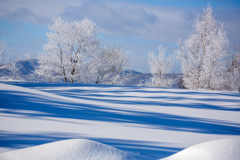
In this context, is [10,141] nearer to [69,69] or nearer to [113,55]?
[69,69]

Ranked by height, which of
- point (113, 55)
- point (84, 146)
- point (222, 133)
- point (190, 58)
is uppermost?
point (113, 55)

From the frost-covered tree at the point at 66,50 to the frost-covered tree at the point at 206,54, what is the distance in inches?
311

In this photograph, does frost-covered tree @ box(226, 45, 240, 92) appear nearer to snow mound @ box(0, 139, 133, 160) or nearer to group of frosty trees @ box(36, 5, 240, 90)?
group of frosty trees @ box(36, 5, 240, 90)

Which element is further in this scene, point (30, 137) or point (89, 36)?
point (89, 36)

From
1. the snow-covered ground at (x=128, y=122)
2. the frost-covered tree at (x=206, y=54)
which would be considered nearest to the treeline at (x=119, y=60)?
the frost-covered tree at (x=206, y=54)

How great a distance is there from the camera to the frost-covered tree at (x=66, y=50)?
12.4m

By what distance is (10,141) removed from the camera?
4.65ft

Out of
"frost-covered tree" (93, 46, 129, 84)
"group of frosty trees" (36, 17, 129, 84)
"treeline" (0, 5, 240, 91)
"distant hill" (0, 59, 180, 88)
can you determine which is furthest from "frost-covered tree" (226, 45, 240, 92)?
"group of frosty trees" (36, 17, 129, 84)

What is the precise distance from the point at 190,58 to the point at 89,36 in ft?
27.2

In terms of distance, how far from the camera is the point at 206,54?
975cm

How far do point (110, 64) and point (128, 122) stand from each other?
1448 cm

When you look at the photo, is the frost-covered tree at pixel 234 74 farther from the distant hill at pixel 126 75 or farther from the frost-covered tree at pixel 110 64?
the frost-covered tree at pixel 110 64

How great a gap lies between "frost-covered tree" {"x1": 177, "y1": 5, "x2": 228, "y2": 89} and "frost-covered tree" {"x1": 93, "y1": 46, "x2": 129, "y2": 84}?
6960mm

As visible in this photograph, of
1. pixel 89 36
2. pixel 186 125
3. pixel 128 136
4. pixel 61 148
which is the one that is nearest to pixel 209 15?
pixel 89 36
